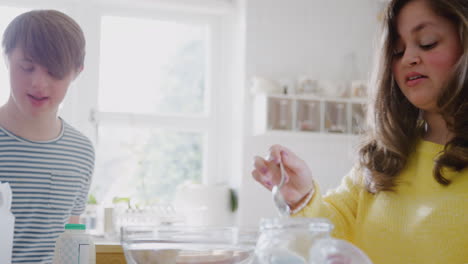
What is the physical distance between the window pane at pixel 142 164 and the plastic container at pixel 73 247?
2156mm

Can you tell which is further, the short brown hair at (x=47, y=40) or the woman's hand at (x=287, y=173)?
the short brown hair at (x=47, y=40)

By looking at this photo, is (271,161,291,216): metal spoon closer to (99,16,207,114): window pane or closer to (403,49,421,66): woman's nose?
(403,49,421,66): woman's nose

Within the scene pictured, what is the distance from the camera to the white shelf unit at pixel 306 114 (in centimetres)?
294

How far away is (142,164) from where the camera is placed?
3137 millimetres

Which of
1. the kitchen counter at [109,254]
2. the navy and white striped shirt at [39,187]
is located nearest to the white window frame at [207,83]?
the kitchen counter at [109,254]

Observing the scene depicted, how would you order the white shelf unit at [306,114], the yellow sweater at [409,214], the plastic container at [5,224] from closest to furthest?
the plastic container at [5,224] → the yellow sweater at [409,214] → the white shelf unit at [306,114]

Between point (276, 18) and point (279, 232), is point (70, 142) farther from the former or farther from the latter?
point (276, 18)

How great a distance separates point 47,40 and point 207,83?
225 cm

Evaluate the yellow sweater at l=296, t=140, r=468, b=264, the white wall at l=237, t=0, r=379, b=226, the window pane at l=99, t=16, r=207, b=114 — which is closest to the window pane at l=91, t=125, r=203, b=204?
the window pane at l=99, t=16, r=207, b=114

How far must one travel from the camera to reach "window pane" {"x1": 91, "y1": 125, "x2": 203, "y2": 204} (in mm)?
3070

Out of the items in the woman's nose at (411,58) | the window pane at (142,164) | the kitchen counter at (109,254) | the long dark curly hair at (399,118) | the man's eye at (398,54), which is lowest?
the kitchen counter at (109,254)

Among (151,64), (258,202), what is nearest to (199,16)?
(151,64)

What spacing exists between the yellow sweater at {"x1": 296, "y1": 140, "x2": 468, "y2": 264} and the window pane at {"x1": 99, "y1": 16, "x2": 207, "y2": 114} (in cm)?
216

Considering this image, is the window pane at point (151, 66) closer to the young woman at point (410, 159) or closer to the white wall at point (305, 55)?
the white wall at point (305, 55)
